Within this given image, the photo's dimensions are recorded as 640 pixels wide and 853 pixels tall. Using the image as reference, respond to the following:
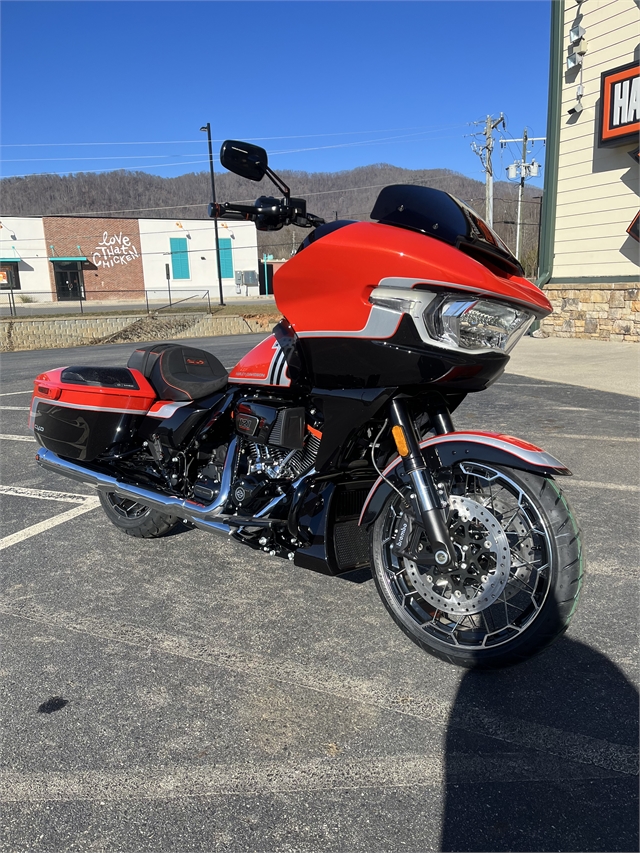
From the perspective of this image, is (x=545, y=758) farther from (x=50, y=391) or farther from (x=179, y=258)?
(x=179, y=258)

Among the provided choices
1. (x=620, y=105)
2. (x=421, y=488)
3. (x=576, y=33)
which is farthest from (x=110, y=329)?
(x=421, y=488)

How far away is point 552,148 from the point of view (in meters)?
14.8

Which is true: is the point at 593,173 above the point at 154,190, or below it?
below

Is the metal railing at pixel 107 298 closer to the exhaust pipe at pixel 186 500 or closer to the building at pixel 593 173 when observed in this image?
the building at pixel 593 173

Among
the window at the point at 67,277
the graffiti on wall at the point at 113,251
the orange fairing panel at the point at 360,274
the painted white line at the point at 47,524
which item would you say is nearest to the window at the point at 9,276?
the window at the point at 67,277

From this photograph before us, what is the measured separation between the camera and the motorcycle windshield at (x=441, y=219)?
2.35 meters

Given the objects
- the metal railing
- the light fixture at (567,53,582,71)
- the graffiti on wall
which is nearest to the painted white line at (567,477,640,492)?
the light fixture at (567,53,582,71)

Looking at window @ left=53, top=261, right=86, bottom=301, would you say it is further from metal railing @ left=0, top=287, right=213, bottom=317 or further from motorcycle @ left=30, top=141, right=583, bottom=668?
motorcycle @ left=30, top=141, right=583, bottom=668

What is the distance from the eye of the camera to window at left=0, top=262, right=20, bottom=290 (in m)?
47.1

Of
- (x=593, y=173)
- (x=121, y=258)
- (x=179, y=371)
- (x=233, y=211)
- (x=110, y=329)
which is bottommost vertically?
(x=110, y=329)

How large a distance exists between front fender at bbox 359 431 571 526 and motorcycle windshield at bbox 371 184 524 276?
2.18 feet

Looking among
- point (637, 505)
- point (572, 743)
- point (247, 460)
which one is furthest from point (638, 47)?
point (572, 743)

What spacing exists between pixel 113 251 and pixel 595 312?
148 feet

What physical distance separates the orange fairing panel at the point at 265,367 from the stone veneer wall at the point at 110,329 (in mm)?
19359
